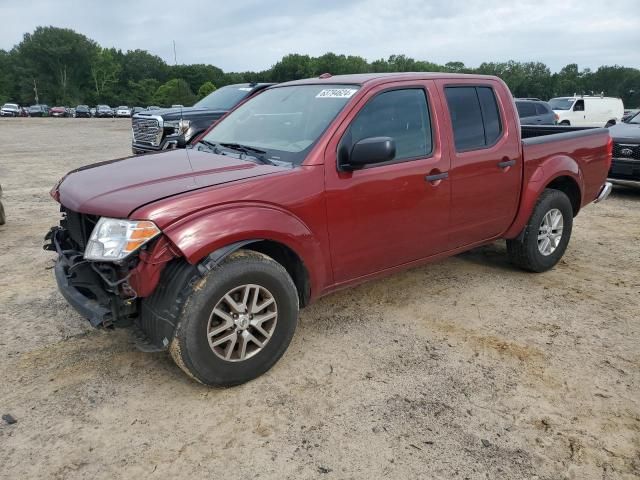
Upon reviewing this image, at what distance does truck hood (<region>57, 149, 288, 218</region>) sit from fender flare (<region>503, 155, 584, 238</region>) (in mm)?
2517

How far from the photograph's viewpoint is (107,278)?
282cm

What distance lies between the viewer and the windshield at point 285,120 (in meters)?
3.50

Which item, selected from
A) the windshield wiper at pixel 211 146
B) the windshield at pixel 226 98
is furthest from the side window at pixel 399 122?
the windshield at pixel 226 98

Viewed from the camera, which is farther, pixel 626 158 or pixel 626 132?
pixel 626 132

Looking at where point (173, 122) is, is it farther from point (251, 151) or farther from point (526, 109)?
point (526, 109)

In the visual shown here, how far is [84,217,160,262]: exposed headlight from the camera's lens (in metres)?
2.70

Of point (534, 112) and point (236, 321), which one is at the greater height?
point (534, 112)

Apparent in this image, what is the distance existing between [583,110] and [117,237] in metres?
23.5

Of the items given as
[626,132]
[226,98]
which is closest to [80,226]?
[226,98]

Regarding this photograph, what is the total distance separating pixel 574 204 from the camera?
5.30 meters

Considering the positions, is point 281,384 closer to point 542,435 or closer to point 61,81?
point 542,435

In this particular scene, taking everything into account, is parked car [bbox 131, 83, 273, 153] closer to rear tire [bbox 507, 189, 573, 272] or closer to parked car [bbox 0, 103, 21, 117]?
rear tire [bbox 507, 189, 573, 272]

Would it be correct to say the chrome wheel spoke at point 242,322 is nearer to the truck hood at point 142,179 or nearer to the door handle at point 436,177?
the truck hood at point 142,179

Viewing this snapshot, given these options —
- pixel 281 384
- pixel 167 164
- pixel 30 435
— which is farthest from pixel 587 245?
pixel 30 435
